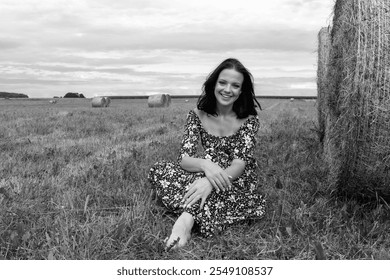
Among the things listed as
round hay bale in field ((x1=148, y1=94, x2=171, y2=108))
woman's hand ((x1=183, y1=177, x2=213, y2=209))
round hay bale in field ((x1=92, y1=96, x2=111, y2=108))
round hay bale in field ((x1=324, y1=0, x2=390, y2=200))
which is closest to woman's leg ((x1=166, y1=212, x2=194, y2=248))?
woman's hand ((x1=183, y1=177, x2=213, y2=209))

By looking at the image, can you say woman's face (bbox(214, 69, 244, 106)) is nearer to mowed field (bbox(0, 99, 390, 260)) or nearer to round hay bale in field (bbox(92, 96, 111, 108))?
mowed field (bbox(0, 99, 390, 260))

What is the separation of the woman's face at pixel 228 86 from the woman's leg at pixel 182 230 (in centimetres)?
120

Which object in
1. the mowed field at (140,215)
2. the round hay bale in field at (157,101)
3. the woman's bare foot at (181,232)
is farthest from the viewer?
the round hay bale in field at (157,101)

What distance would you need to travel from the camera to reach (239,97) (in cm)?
485

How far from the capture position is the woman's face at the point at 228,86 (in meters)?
4.54

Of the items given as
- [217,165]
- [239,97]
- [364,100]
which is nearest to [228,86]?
[239,97]

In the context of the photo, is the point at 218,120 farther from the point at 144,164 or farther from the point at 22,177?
the point at 22,177

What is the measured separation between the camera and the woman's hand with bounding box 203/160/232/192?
165 inches

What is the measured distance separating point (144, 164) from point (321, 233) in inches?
114

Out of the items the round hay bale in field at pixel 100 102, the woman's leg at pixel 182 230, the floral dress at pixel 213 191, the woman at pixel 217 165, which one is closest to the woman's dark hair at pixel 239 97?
the woman at pixel 217 165

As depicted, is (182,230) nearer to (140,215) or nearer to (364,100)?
(140,215)

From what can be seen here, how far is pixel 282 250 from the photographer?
3639mm

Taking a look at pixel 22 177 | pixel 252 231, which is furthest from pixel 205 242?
pixel 22 177

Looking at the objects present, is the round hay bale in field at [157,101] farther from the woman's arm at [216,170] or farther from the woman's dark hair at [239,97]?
the woman's arm at [216,170]
